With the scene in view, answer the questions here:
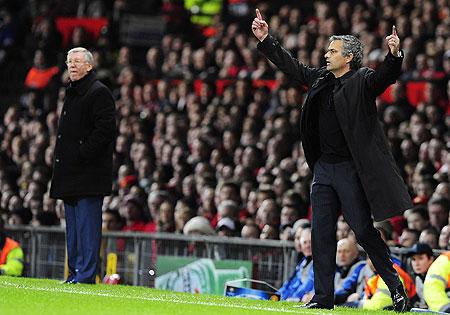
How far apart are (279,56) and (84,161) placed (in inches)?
92.4

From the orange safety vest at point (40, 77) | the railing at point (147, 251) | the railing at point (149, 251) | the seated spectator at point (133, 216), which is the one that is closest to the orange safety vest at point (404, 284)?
the railing at point (149, 251)

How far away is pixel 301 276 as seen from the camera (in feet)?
42.0

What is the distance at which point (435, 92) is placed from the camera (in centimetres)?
1733

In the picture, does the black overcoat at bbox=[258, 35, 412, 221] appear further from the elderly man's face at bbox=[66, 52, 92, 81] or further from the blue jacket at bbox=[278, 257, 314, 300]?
the blue jacket at bbox=[278, 257, 314, 300]

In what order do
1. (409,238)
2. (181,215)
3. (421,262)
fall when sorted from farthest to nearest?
(181,215) → (409,238) → (421,262)

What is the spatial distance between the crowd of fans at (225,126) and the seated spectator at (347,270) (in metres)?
0.58

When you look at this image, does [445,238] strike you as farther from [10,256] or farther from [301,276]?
[10,256]

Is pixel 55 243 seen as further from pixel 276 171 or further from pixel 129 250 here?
pixel 276 171

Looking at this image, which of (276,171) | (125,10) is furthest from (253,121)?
(125,10)

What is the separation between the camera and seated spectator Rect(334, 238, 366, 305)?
41.4 ft

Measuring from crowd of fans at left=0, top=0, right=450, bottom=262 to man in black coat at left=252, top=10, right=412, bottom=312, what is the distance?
368 centimetres

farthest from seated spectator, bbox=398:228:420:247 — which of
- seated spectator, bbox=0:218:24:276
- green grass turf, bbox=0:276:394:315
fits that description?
seated spectator, bbox=0:218:24:276

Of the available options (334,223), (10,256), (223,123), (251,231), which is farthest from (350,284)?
(223,123)

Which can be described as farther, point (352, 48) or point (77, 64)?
point (77, 64)
